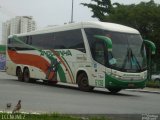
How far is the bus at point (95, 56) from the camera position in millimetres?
23922

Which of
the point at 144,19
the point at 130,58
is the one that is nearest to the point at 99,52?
the point at 130,58

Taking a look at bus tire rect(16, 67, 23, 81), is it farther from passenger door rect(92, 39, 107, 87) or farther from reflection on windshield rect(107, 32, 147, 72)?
reflection on windshield rect(107, 32, 147, 72)

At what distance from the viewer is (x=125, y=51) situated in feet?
79.3

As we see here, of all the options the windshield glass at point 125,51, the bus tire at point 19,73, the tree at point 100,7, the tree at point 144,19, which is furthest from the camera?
the tree at point 100,7

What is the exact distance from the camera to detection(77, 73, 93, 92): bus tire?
83.3ft

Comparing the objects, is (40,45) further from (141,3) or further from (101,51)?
(141,3)

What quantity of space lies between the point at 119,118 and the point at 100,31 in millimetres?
11608

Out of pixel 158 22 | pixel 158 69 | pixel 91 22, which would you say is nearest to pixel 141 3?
pixel 158 22

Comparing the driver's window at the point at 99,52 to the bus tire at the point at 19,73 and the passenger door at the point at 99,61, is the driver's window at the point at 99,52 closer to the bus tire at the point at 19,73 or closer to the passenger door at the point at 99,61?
the passenger door at the point at 99,61

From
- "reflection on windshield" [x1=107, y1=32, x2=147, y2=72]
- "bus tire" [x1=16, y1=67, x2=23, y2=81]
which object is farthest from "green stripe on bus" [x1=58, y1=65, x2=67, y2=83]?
"bus tire" [x1=16, y1=67, x2=23, y2=81]

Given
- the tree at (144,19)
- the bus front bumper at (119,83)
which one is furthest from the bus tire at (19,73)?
the tree at (144,19)

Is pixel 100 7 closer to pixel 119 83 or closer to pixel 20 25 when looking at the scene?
pixel 20 25

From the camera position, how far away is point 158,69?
57062 millimetres

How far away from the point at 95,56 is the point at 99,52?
1.08 feet
